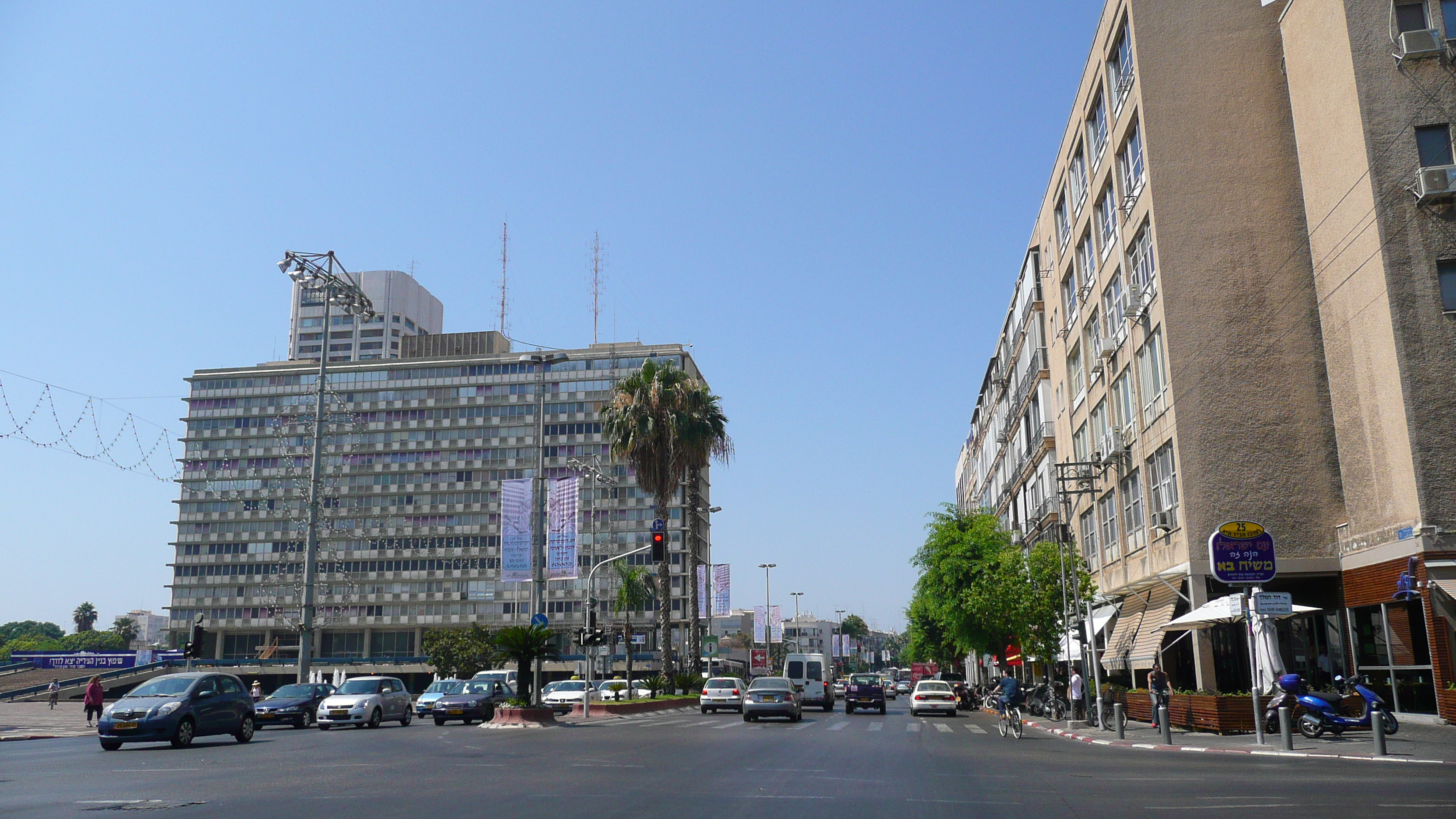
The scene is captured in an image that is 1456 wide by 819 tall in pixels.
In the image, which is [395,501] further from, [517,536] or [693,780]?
[693,780]

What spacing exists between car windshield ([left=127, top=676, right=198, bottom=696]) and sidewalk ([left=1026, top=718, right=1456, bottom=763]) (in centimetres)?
1971

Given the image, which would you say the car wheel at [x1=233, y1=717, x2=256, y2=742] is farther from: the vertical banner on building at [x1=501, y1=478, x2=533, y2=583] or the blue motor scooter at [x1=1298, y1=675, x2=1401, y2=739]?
the vertical banner on building at [x1=501, y1=478, x2=533, y2=583]

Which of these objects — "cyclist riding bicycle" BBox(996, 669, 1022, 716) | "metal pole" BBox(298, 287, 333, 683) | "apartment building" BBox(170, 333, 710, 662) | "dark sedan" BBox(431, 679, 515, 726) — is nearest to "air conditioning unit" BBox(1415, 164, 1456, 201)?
"cyclist riding bicycle" BBox(996, 669, 1022, 716)

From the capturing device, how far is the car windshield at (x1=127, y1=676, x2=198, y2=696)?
22312 mm

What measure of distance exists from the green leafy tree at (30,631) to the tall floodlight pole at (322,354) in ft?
472

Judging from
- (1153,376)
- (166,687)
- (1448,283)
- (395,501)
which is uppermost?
(395,501)

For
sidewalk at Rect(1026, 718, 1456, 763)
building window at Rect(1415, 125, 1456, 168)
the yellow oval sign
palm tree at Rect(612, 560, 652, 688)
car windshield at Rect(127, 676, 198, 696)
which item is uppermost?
building window at Rect(1415, 125, 1456, 168)

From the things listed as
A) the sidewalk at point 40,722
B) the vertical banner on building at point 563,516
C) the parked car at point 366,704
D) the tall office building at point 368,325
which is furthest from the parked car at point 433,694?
the tall office building at point 368,325

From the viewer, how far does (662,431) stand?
150 ft

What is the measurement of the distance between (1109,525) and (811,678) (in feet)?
53.0

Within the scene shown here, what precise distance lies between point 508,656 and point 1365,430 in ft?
82.5

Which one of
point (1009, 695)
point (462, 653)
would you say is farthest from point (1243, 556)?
point (462, 653)

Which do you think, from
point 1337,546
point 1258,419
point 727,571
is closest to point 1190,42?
point 1258,419

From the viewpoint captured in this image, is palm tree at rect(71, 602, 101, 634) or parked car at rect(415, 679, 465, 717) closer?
parked car at rect(415, 679, 465, 717)
